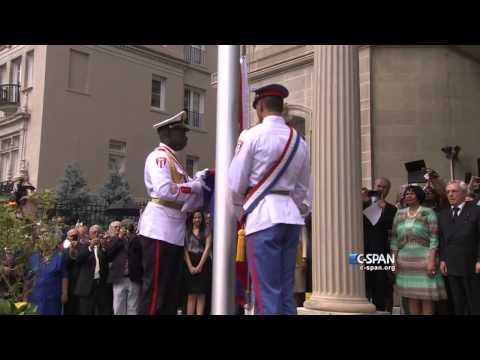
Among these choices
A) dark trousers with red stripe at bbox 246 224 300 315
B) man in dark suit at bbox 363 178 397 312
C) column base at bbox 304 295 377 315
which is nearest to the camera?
dark trousers with red stripe at bbox 246 224 300 315

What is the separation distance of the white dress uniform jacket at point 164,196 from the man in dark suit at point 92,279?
3217mm

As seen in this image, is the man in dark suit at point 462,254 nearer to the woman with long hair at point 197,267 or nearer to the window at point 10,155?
the woman with long hair at point 197,267

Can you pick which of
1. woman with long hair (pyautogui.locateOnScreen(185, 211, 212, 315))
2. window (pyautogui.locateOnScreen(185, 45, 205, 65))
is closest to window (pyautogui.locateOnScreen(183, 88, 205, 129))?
window (pyautogui.locateOnScreen(185, 45, 205, 65))

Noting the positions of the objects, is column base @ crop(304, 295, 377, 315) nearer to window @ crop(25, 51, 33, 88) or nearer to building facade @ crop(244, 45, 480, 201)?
building facade @ crop(244, 45, 480, 201)

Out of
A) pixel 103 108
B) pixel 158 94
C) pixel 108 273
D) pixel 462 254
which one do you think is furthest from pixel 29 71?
pixel 462 254

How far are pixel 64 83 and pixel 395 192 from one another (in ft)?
19.4

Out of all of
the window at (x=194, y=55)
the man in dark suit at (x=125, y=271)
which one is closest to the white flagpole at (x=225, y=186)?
the window at (x=194, y=55)

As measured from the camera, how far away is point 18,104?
986 cm

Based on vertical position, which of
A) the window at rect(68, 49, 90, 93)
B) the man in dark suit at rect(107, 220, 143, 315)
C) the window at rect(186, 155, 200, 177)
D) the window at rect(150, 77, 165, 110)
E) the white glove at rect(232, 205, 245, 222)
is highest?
the window at rect(68, 49, 90, 93)

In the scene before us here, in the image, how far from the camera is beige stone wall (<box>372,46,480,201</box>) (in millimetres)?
9383

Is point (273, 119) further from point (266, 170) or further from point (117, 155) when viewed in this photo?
Answer: point (117, 155)

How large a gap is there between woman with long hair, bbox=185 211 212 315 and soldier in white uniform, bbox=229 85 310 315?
3.35 metres
